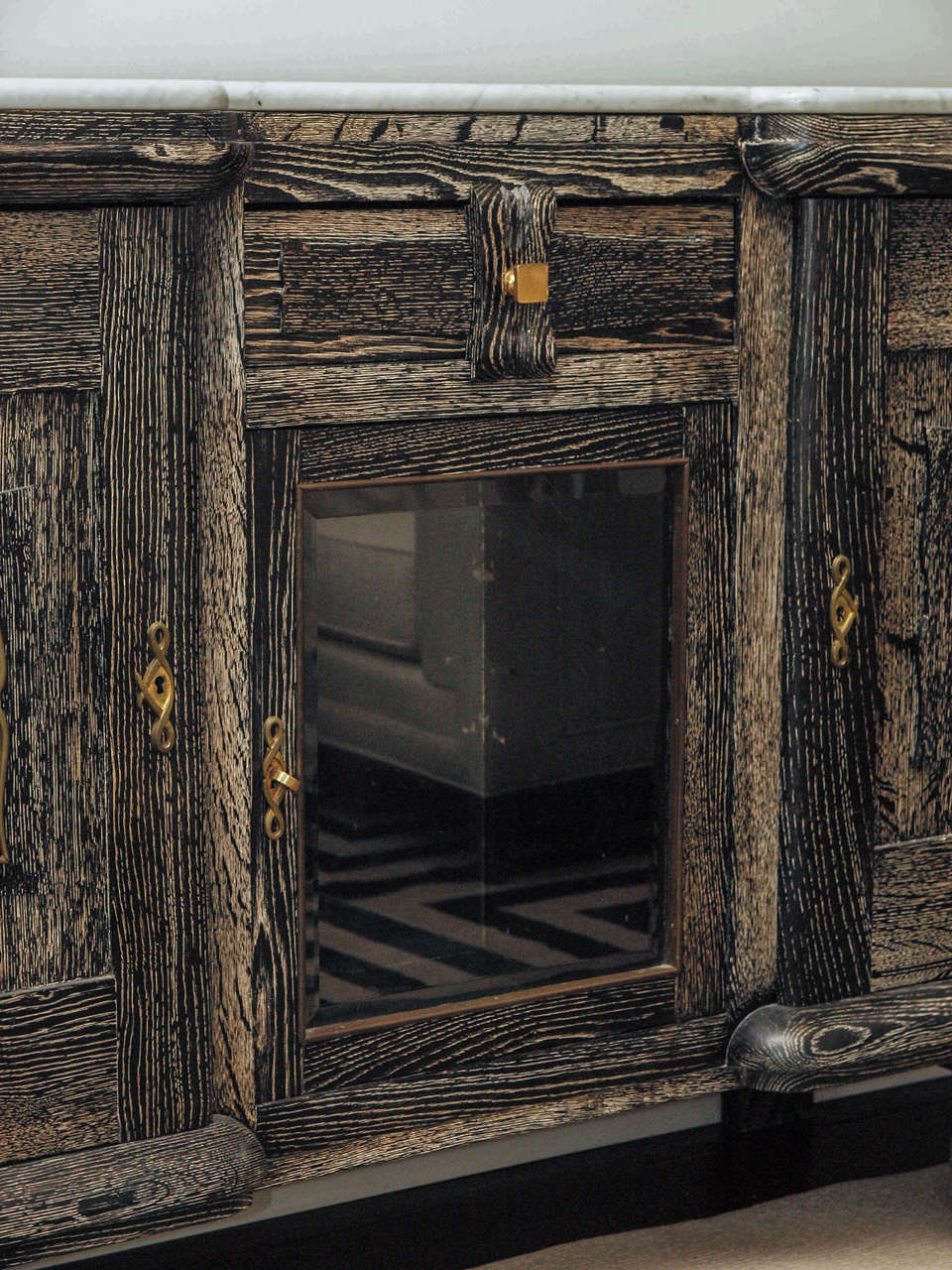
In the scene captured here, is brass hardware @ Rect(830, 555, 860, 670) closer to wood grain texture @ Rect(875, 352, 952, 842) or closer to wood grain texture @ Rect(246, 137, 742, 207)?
wood grain texture @ Rect(875, 352, 952, 842)

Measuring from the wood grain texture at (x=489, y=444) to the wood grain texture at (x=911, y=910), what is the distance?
1.17ft

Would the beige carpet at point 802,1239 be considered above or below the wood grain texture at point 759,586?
below

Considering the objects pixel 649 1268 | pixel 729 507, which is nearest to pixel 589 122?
pixel 729 507

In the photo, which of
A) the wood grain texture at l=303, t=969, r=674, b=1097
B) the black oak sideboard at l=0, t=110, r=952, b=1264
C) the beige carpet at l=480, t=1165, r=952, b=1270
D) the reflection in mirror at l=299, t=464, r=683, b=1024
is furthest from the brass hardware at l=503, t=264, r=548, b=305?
the beige carpet at l=480, t=1165, r=952, b=1270

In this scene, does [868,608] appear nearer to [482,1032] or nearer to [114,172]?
[482,1032]

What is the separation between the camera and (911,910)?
1305 mm

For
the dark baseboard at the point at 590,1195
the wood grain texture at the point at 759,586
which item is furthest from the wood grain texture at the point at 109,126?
the dark baseboard at the point at 590,1195

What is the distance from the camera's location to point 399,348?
109cm

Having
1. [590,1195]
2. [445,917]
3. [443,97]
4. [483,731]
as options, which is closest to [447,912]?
[445,917]

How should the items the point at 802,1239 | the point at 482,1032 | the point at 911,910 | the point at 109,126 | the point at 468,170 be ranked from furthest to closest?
the point at 802,1239, the point at 911,910, the point at 482,1032, the point at 468,170, the point at 109,126

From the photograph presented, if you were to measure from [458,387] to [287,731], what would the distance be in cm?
25

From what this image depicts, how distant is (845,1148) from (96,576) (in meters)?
0.95

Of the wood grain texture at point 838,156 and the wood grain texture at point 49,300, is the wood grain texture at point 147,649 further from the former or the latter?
the wood grain texture at point 838,156

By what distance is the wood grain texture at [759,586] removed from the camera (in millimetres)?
1188
